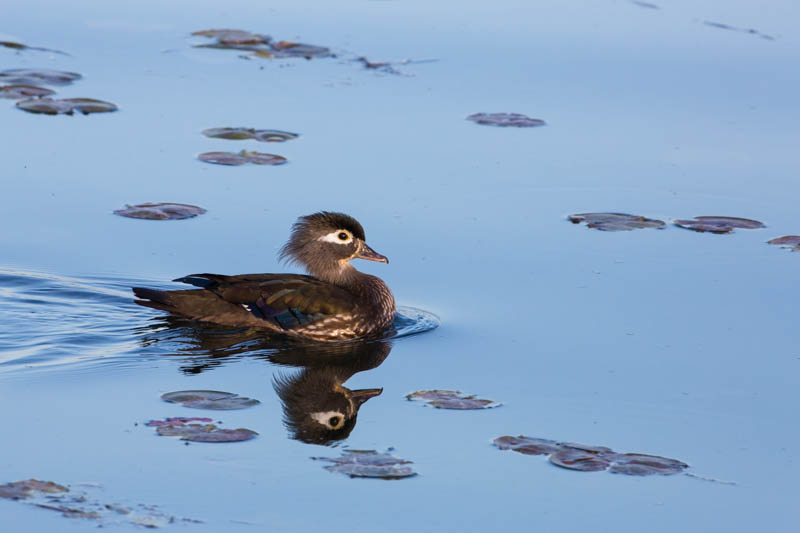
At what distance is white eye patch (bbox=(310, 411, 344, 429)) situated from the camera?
9117 mm

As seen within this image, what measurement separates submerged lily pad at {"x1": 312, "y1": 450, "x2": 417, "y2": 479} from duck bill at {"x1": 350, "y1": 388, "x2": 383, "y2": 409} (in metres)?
1.08

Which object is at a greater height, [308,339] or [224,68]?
[224,68]

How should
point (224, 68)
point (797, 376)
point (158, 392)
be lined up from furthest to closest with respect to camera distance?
point (224, 68)
point (797, 376)
point (158, 392)

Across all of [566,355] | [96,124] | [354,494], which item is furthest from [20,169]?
[354,494]

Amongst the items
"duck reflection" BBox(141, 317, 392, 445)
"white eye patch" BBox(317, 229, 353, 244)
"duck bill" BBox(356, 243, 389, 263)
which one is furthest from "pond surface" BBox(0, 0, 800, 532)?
"white eye patch" BBox(317, 229, 353, 244)

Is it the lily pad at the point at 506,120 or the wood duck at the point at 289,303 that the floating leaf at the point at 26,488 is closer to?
the wood duck at the point at 289,303

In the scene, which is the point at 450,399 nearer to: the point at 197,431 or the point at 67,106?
the point at 197,431

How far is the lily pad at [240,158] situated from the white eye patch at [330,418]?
5.80 m

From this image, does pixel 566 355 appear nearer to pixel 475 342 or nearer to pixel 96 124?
pixel 475 342

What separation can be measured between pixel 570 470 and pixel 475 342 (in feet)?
8.33

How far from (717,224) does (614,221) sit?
99 centimetres

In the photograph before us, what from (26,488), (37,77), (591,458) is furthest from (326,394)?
(37,77)

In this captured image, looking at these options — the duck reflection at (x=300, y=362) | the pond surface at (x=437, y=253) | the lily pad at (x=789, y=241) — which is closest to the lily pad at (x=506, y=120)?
the pond surface at (x=437, y=253)

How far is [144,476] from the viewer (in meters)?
7.94
